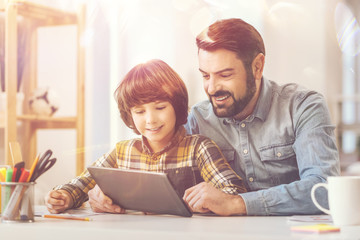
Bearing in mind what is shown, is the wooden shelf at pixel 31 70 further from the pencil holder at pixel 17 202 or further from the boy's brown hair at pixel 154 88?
the pencil holder at pixel 17 202

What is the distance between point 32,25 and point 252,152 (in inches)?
31.3

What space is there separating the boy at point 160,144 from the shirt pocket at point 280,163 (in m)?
0.08

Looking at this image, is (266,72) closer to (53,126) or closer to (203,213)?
(203,213)

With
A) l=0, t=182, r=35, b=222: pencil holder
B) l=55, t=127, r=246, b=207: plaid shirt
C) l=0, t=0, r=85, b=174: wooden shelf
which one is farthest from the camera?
l=0, t=0, r=85, b=174: wooden shelf

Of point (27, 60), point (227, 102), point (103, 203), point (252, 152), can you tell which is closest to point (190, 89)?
point (227, 102)

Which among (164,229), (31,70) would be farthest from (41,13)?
(164,229)

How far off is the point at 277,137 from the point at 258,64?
18cm

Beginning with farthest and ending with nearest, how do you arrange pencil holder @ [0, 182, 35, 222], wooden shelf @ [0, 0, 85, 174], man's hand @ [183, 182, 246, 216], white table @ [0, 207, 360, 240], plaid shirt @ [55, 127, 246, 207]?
wooden shelf @ [0, 0, 85, 174], plaid shirt @ [55, 127, 246, 207], man's hand @ [183, 182, 246, 216], pencil holder @ [0, 182, 35, 222], white table @ [0, 207, 360, 240]

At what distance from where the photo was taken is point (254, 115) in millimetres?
1280

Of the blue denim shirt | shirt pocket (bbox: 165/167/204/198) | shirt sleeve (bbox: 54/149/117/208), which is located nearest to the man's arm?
the blue denim shirt

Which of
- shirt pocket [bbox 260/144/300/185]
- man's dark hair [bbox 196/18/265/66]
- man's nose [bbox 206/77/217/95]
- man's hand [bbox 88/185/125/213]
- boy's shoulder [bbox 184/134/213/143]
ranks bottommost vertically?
man's hand [bbox 88/185/125/213]

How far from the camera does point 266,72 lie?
4.19ft

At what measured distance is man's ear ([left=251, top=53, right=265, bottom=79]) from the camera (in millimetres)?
1266

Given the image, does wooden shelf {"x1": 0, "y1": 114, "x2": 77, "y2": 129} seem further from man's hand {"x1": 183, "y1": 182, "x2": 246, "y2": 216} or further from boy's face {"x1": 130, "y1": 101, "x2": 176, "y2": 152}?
man's hand {"x1": 183, "y1": 182, "x2": 246, "y2": 216}
